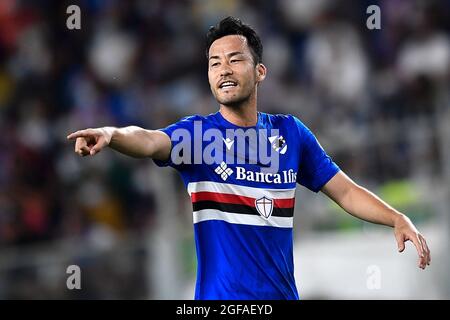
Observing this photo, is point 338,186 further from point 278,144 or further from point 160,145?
point 160,145

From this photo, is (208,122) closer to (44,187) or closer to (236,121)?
(236,121)

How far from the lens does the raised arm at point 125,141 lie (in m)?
4.46

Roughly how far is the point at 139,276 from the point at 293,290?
15.9ft

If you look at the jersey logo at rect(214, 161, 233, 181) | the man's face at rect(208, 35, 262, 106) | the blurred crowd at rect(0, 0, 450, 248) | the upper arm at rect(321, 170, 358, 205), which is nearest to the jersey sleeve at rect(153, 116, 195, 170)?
the jersey logo at rect(214, 161, 233, 181)

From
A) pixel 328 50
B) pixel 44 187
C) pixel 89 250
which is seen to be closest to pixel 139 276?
pixel 89 250

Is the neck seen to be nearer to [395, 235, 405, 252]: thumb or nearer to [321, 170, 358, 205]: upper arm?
[321, 170, 358, 205]: upper arm

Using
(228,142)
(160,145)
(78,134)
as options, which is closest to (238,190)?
(228,142)

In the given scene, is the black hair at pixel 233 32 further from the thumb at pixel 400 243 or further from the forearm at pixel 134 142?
the thumb at pixel 400 243

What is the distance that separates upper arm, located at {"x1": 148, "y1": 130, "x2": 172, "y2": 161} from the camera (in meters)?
5.07

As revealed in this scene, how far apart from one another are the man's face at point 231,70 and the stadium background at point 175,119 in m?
3.89

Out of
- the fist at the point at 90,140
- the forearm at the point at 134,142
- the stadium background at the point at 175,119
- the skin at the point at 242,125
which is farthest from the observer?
the stadium background at the point at 175,119

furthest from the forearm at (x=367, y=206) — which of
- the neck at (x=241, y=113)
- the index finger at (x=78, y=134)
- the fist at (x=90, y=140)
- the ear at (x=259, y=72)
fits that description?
the index finger at (x=78, y=134)

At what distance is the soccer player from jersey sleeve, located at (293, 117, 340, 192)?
4.9 inches

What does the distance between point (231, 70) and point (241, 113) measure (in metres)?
0.27
